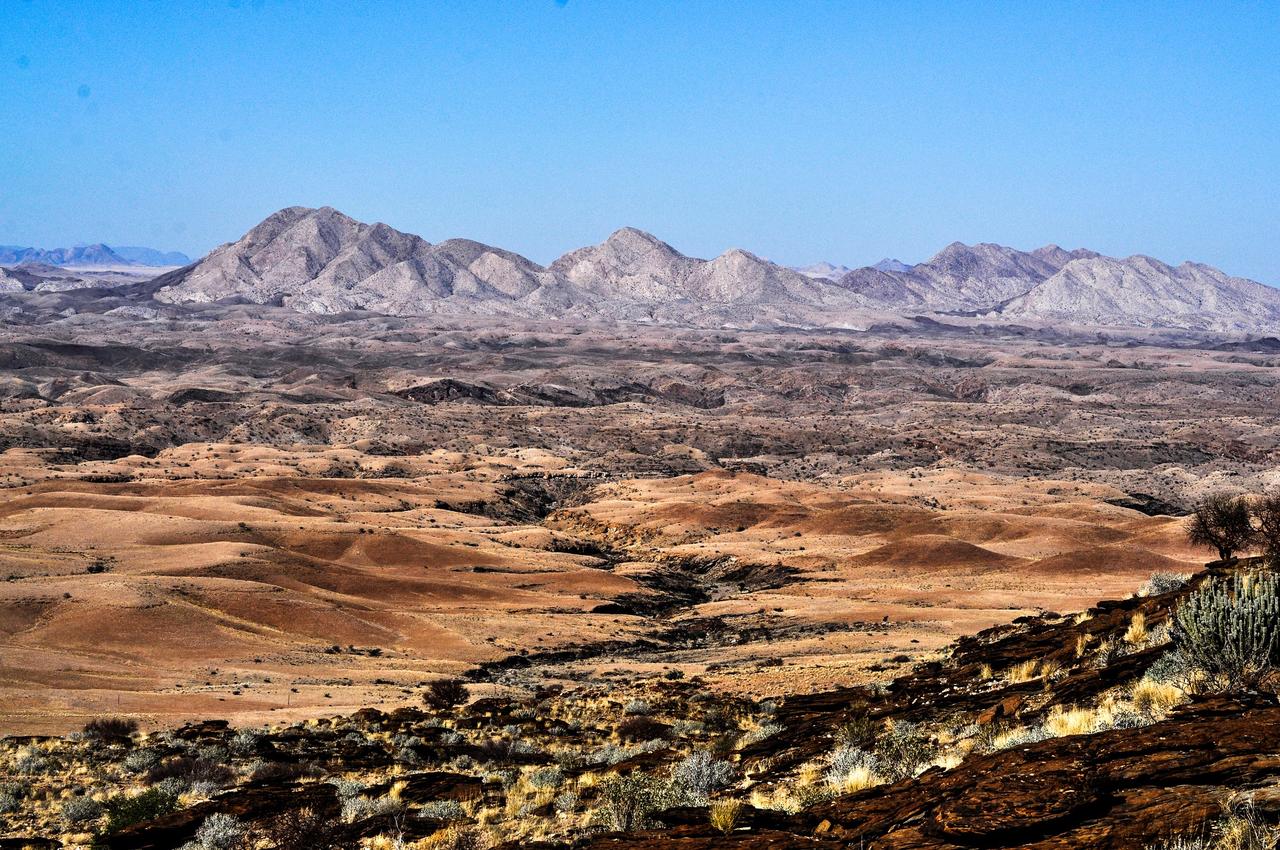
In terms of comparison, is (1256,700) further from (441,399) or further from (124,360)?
(124,360)

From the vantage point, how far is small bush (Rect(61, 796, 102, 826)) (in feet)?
42.3

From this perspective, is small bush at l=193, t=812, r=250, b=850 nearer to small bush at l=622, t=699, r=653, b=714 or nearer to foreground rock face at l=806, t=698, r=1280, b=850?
foreground rock face at l=806, t=698, r=1280, b=850

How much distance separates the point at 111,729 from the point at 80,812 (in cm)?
697

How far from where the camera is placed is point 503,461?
90.8 m

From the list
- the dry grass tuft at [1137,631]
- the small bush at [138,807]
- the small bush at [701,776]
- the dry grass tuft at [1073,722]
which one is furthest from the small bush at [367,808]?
the dry grass tuft at [1137,631]

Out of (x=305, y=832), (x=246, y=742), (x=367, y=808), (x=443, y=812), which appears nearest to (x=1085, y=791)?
(x=443, y=812)

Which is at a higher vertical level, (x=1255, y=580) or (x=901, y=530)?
(x=1255, y=580)

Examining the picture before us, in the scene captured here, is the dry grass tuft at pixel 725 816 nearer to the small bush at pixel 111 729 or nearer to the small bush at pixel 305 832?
the small bush at pixel 305 832

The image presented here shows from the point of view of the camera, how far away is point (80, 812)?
42.5ft

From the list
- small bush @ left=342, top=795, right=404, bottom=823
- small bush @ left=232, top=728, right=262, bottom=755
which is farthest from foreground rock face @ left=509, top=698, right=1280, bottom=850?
small bush @ left=232, top=728, right=262, bottom=755

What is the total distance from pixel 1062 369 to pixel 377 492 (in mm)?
157504

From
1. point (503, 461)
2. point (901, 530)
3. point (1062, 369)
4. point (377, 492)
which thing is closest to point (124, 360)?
point (503, 461)

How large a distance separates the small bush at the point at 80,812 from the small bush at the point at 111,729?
17.9 ft

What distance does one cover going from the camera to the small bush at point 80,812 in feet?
42.3
